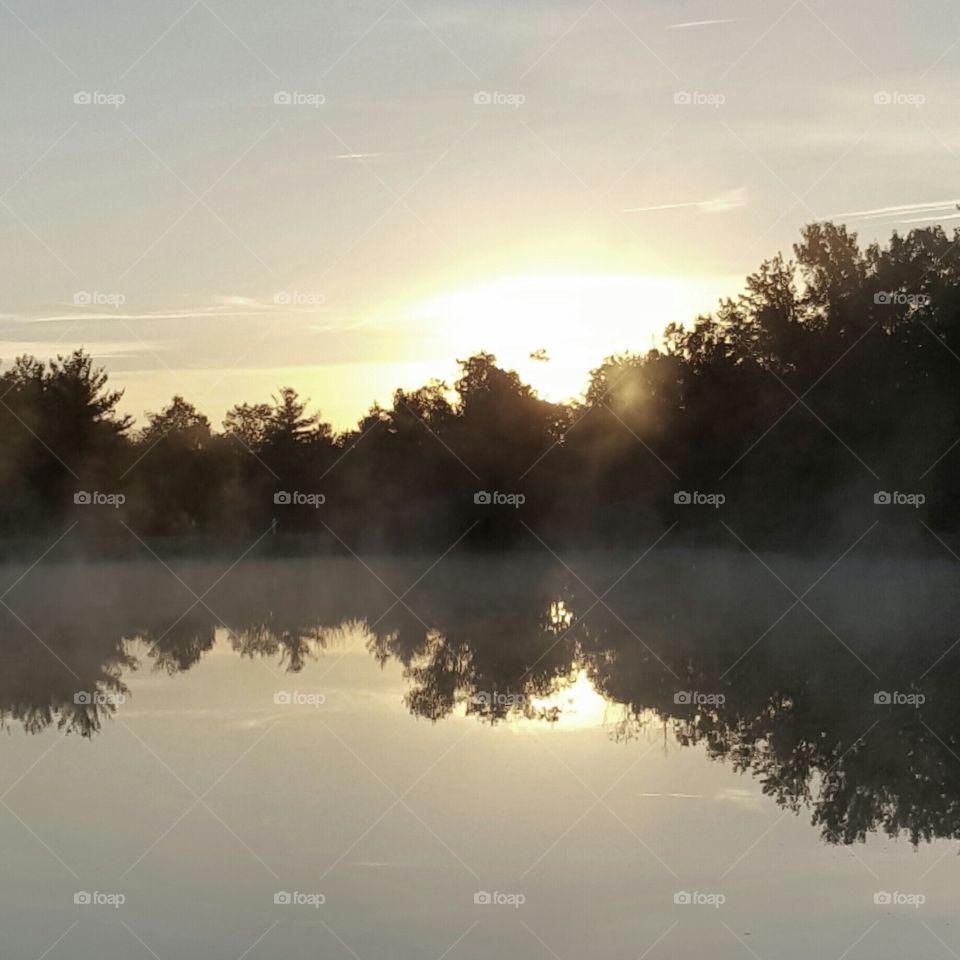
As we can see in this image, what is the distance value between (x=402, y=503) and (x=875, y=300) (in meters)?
19.5

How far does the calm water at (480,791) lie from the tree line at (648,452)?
1883cm

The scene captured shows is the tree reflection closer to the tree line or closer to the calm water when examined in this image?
the calm water

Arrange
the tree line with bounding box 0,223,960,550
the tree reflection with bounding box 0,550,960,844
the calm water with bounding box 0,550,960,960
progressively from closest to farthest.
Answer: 1. the calm water with bounding box 0,550,960,960
2. the tree reflection with bounding box 0,550,960,844
3. the tree line with bounding box 0,223,960,550

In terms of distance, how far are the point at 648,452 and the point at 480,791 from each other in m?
36.6

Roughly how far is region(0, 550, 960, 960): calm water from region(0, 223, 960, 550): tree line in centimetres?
1883

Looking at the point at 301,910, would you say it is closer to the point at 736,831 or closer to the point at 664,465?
the point at 736,831

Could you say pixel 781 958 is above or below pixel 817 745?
below

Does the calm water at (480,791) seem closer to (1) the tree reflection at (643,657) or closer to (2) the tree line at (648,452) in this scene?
(1) the tree reflection at (643,657)

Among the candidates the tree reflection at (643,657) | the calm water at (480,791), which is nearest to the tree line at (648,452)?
the tree reflection at (643,657)

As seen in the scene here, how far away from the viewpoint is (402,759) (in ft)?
38.9

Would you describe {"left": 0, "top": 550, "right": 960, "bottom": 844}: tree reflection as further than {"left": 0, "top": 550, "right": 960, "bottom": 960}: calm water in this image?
Yes

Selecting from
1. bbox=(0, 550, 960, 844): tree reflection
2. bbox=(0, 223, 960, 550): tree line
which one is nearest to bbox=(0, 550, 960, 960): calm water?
bbox=(0, 550, 960, 844): tree reflection

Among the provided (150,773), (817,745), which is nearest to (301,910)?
(150,773)

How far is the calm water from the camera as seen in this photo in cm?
782
